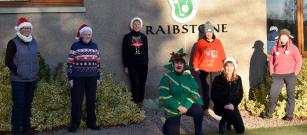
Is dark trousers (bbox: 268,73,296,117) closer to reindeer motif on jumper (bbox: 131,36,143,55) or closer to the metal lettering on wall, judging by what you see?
the metal lettering on wall

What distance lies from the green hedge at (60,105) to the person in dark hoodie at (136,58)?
56 centimetres

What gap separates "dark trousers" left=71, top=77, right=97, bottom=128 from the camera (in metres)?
7.36

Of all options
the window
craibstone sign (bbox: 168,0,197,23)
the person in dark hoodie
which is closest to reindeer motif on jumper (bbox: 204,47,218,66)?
craibstone sign (bbox: 168,0,197,23)

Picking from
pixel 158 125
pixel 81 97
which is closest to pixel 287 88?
pixel 158 125

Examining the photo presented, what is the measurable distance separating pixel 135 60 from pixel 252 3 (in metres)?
2.90

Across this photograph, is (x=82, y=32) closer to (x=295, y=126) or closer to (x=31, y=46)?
(x=31, y=46)

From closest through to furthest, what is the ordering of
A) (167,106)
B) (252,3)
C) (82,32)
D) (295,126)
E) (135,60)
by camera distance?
(167,106), (82,32), (295,126), (135,60), (252,3)

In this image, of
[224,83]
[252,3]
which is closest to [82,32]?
[224,83]

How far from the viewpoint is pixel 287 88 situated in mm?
8516

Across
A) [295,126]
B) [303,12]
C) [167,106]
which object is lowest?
[295,126]

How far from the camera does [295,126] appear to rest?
26.2 ft

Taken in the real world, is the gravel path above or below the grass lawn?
above

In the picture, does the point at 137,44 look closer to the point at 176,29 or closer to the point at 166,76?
the point at 176,29

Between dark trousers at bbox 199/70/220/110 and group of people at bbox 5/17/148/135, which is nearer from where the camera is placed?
group of people at bbox 5/17/148/135
